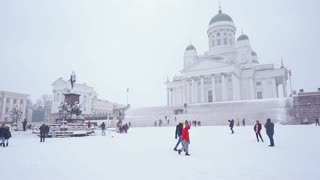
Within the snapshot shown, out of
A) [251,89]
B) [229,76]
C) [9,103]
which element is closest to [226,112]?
[229,76]

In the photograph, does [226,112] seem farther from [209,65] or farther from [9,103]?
[9,103]

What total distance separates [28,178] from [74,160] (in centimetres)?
249

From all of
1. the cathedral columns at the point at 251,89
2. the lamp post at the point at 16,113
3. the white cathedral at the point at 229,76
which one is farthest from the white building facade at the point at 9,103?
the cathedral columns at the point at 251,89

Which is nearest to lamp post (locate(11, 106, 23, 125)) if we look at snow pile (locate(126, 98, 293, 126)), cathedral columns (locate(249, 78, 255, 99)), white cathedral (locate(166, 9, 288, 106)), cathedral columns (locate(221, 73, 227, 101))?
snow pile (locate(126, 98, 293, 126))

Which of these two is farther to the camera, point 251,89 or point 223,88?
point 251,89

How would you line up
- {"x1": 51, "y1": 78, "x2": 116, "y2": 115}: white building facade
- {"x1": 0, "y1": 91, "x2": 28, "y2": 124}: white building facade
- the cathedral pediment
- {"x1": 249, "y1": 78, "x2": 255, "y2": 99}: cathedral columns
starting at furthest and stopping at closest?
{"x1": 51, "y1": 78, "x2": 116, "y2": 115}: white building facade → {"x1": 0, "y1": 91, "x2": 28, "y2": 124}: white building facade → {"x1": 249, "y1": 78, "x2": 255, "y2": 99}: cathedral columns → the cathedral pediment

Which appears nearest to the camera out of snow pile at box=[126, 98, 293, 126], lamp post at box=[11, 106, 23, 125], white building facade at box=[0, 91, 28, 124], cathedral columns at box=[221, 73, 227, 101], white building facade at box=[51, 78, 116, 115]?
snow pile at box=[126, 98, 293, 126]

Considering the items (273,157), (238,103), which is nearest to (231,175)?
(273,157)

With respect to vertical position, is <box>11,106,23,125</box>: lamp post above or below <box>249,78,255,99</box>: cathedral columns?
below

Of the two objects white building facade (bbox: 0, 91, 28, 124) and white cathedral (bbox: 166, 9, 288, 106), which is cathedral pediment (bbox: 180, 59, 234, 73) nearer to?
white cathedral (bbox: 166, 9, 288, 106)

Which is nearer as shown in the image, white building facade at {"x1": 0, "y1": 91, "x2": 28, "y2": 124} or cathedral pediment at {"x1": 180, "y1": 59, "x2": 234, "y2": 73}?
cathedral pediment at {"x1": 180, "y1": 59, "x2": 234, "y2": 73}

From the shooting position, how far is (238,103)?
43.3 m

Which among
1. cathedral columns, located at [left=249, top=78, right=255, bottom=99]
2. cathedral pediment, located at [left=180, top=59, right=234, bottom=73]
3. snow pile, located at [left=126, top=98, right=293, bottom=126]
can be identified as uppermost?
cathedral pediment, located at [left=180, top=59, right=234, bottom=73]

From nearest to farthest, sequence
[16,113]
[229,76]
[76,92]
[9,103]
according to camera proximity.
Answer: [16,113]
[229,76]
[9,103]
[76,92]
